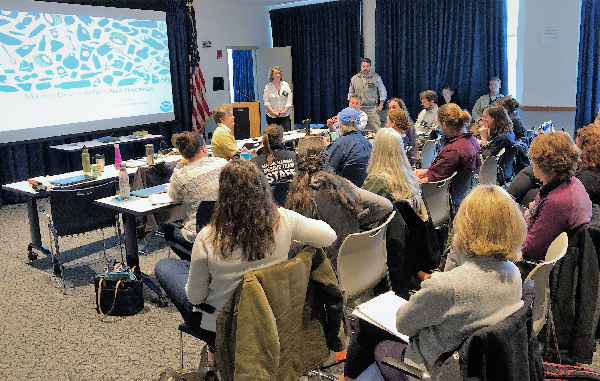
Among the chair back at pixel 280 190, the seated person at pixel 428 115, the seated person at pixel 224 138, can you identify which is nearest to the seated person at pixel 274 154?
the chair back at pixel 280 190

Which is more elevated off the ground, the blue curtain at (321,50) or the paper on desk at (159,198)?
the blue curtain at (321,50)

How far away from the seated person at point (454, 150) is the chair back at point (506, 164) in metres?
0.60

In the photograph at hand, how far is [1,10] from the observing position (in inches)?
242

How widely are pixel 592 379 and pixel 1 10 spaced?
22.8ft

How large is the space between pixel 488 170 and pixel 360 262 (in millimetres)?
2184

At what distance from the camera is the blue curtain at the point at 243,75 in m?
10.5

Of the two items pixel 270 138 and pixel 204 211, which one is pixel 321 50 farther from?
pixel 204 211

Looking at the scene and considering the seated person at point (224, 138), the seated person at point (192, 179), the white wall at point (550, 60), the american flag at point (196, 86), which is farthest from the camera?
the american flag at point (196, 86)

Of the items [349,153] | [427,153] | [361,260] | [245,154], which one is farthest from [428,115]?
[361,260]

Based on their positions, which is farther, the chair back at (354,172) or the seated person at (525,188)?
the chair back at (354,172)

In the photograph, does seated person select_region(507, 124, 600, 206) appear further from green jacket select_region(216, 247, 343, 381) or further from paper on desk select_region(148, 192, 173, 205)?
paper on desk select_region(148, 192, 173, 205)

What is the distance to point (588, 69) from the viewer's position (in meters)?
7.32

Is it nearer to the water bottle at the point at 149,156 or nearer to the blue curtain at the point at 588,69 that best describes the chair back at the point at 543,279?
the water bottle at the point at 149,156

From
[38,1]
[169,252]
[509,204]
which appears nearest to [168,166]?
[169,252]
